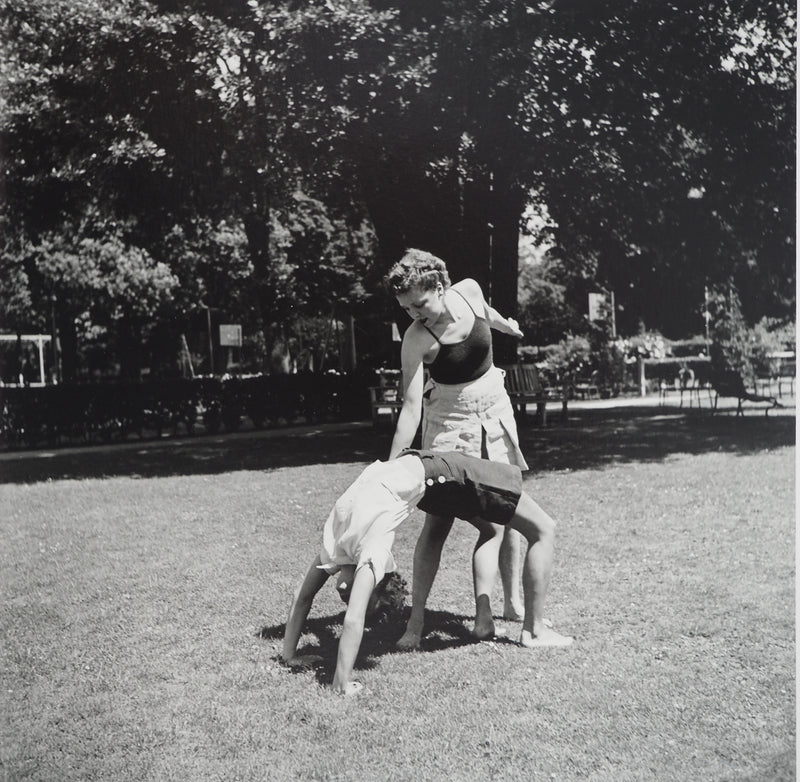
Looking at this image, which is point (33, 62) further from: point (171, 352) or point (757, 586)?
point (171, 352)

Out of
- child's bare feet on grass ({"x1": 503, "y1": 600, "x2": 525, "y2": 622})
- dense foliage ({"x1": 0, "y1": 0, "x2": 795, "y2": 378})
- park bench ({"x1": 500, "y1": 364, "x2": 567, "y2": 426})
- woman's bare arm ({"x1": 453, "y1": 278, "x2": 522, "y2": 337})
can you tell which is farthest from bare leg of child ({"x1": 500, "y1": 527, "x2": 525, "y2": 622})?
park bench ({"x1": 500, "y1": 364, "x2": 567, "y2": 426})

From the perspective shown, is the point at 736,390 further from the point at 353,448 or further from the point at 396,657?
the point at 396,657

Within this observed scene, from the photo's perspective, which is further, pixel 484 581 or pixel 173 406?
pixel 173 406

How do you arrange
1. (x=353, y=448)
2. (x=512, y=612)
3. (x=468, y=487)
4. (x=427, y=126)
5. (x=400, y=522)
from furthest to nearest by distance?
1. (x=353, y=448)
2. (x=427, y=126)
3. (x=512, y=612)
4. (x=468, y=487)
5. (x=400, y=522)

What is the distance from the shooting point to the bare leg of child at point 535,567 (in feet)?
13.4

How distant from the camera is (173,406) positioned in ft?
49.4

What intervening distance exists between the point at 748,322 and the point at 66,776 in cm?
1088

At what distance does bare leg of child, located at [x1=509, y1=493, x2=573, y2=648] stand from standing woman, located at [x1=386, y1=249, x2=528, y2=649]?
21 centimetres

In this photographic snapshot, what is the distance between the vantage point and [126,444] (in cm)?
1409

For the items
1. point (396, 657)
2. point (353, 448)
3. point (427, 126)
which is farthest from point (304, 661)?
point (353, 448)


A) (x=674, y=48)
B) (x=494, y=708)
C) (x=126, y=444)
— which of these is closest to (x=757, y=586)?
(x=494, y=708)

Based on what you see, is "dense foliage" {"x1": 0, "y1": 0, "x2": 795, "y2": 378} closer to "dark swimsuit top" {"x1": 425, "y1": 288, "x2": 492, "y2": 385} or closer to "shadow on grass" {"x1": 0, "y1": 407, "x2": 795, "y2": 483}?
"shadow on grass" {"x1": 0, "y1": 407, "x2": 795, "y2": 483}

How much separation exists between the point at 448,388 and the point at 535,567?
0.93 metres

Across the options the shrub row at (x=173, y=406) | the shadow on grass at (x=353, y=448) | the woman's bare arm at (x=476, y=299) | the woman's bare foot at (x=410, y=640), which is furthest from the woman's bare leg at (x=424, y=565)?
the shrub row at (x=173, y=406)
